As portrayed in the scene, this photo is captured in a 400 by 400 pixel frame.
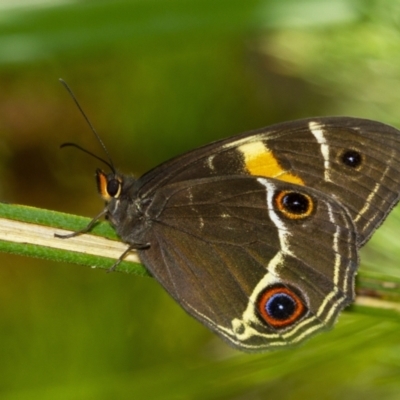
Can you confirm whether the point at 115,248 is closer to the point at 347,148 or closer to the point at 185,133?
the point at 347,148

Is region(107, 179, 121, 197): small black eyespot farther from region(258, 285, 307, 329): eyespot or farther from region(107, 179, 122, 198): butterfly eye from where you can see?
region(258, 285, 307, 329): eyespot

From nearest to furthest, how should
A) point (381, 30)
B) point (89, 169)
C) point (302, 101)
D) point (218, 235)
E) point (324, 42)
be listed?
point (218, 235) < point (381, 30) < point (324, 42) < point (89, 169) < point (302, 101)

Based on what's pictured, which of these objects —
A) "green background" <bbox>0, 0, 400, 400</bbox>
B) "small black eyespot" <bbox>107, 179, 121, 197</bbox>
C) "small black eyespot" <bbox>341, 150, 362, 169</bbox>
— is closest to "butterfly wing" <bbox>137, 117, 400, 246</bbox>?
"small black eyespot" <bbox>341, 150, 362, 169</bbox>

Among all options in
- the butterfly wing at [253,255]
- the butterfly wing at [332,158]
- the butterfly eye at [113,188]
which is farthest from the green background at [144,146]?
the butterfly eye at [113,188]

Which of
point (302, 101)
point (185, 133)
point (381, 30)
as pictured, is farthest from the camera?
point (302, 101)

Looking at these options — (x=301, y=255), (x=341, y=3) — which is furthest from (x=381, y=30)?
(x=301, y=255)

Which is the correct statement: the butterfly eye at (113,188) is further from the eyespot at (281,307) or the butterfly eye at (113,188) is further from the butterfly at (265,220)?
the eyespot at (281,307)

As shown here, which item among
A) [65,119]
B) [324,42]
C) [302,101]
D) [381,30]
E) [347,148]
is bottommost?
[347,148]

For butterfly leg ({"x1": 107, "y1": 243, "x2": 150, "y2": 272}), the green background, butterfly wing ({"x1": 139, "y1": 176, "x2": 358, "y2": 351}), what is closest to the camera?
butterfly leg ({"x1": 107, "y1": 243, "x2": 150, "y2": 272})
